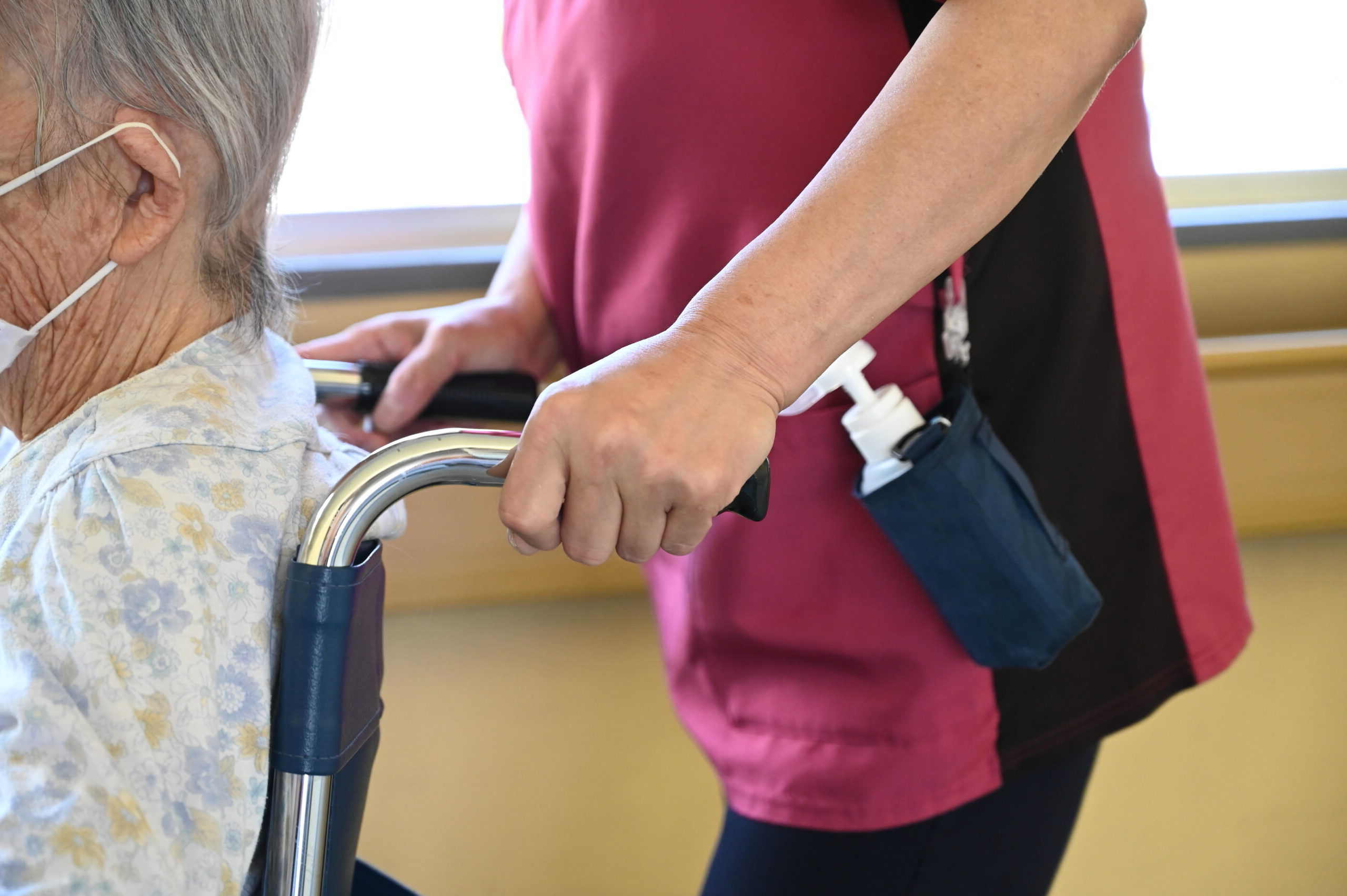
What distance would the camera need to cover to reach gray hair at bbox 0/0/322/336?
654mm

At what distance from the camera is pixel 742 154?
0.81 metres

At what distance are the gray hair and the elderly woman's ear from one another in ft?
0.05

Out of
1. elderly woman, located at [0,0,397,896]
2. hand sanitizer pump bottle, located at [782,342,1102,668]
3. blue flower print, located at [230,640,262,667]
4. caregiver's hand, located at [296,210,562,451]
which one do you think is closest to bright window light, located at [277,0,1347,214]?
caregiver's hand, located at [296,210,562,451]

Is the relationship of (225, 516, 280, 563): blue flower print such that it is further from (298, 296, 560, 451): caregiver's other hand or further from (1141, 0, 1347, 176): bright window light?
(1141, 0, 1347, 176): bright window light

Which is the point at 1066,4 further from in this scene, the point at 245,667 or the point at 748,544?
the point at 245,667

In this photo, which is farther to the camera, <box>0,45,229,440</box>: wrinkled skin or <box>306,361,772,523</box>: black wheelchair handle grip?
<box>306,361,772,523</box>: black wheelchair handle grip

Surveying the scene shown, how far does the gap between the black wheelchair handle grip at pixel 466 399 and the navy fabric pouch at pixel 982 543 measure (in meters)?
0.30

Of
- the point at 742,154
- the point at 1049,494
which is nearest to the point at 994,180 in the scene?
the point at 742,154

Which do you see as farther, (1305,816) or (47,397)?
(1305,816)

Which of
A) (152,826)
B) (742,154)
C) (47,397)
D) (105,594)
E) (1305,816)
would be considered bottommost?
(1305,816)

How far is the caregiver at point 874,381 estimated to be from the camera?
0.78m

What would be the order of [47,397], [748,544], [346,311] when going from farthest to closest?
[346,311] → [748,544] → [47,397]

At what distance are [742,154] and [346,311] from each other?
25.8 inches

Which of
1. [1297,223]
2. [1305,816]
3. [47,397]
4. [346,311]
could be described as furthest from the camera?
[1305,816]
